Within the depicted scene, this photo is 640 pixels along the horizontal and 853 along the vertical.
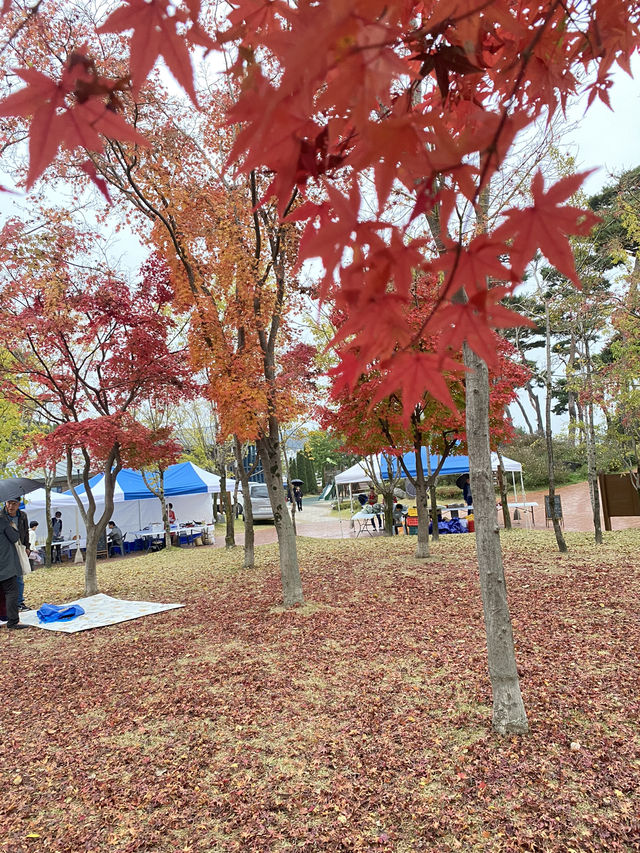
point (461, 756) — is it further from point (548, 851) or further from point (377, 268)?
point (377, 268)

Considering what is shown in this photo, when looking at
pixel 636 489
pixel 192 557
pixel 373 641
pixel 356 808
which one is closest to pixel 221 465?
pixel 192 557

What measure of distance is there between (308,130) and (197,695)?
173 inches

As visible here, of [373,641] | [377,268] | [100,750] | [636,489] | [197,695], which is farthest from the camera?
[636,489]

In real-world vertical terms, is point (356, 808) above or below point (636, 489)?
below

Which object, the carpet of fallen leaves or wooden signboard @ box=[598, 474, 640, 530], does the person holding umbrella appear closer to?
the carpet of fallen leaves

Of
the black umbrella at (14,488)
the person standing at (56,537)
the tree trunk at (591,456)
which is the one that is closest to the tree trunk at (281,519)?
the black umbrella at (14,488)

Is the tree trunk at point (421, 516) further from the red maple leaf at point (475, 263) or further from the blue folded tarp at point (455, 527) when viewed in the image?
the red maple leaf at point (475, 263)

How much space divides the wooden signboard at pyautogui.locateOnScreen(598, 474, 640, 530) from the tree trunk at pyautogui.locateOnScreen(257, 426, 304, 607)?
25.0 ft

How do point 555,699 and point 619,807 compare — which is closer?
point 619,807

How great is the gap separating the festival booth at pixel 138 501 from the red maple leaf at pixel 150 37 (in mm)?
17387

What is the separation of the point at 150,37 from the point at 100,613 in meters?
8.04

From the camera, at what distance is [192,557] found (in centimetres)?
1356

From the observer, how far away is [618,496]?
11.5 m

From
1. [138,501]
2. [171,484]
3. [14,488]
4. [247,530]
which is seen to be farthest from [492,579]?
[138,501]
